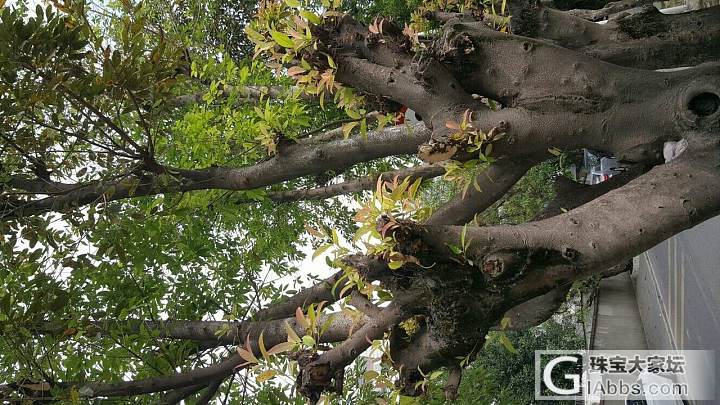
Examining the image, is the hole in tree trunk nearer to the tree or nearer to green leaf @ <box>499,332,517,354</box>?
the tree

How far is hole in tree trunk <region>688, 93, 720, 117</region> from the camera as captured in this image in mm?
2741

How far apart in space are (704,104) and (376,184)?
68.7 inches

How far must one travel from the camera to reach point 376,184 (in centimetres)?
367

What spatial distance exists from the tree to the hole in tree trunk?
0.06ft

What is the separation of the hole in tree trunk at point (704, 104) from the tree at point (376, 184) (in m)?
0.02

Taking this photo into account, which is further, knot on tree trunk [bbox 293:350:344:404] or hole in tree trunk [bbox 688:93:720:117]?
hole in tree trunk [bbox 688:93:720:117]

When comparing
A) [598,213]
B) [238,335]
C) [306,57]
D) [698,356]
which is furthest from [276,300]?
[698,356]

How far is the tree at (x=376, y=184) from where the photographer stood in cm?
250

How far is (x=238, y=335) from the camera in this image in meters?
4.08

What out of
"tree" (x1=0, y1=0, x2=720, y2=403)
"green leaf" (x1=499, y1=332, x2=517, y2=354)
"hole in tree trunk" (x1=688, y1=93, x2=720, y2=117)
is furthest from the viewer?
"green leaf" (x1=499, y1=332, x2=517, y2=354)

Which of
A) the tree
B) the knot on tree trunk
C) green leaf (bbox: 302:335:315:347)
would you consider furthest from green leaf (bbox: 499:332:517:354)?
green leaf (bbox: 302:335:315:347)

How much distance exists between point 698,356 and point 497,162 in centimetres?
430

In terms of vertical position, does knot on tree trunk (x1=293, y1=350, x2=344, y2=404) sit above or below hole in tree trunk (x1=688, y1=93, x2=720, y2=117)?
below

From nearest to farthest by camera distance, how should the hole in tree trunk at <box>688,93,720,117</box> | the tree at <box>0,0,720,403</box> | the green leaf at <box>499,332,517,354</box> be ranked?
the tree at <box>0,0,720,403</box> → the hole in tree trunk at <box>688,93,720,117</box> → the green leaf at <box>499,332,517,354</box>
